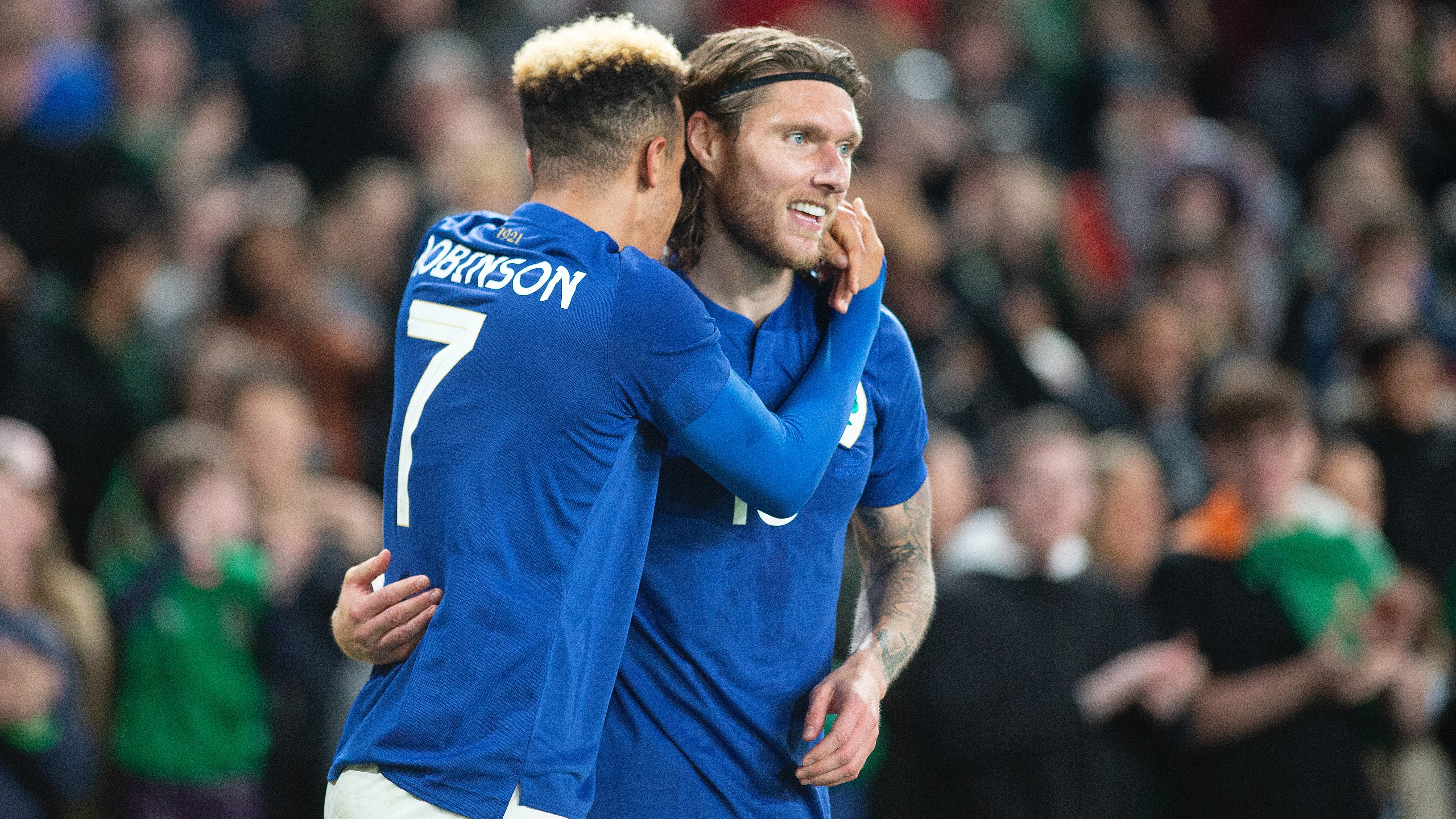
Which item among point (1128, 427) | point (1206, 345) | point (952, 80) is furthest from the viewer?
point (952, 80)

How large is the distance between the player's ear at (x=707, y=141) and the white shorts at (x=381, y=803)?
151 cm

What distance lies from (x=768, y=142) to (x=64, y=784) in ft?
13.0

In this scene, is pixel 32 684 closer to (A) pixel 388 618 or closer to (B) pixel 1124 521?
(A) pixel 388 618

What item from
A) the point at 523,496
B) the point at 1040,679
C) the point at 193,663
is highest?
the point at 523,496

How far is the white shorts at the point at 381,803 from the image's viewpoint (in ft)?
9.92

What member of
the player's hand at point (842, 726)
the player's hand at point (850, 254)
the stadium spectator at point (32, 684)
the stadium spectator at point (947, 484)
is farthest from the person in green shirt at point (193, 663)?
the player's hand at point (850, 254)

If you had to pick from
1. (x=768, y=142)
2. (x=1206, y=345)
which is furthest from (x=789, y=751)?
(x=1206, y=345)

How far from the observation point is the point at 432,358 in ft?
10.5

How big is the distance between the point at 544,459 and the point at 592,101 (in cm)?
80

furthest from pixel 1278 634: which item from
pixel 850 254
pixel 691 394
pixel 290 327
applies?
pixel 290 327

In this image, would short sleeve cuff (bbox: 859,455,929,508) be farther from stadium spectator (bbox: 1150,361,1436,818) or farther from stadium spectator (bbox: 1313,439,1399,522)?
stadium spectator (bbox: 1313,439,1399,522)

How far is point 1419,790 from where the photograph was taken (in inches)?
270

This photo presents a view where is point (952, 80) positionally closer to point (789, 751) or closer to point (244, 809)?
point (244, 809)

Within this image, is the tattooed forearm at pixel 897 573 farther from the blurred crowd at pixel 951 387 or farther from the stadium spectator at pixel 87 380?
the stadium spectator at pixel 87 380
